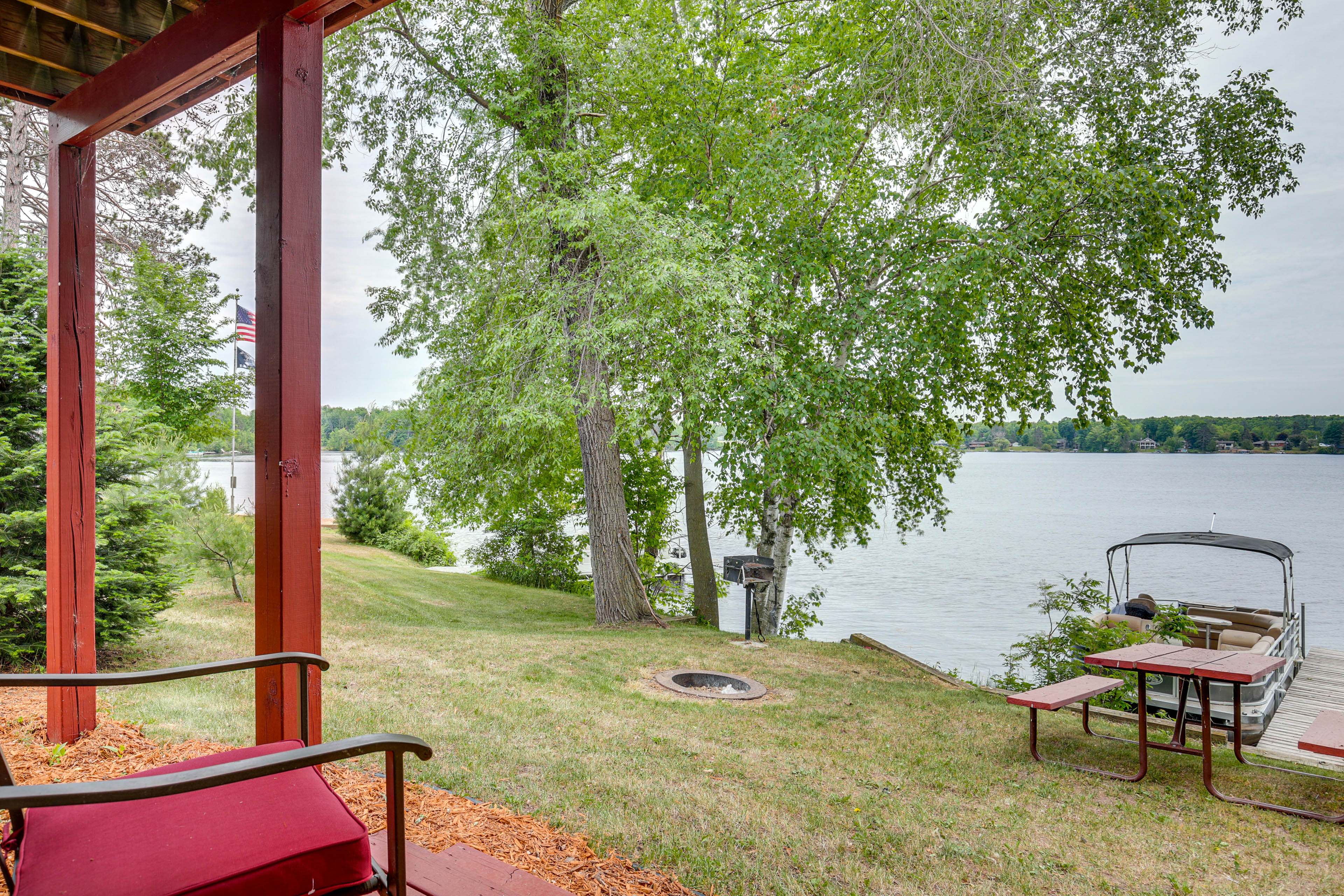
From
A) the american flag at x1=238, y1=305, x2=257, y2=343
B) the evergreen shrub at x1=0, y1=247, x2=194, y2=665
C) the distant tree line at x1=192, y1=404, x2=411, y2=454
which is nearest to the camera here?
the evergreen shrub at x1=0, y1=247, x2=194, y2=665

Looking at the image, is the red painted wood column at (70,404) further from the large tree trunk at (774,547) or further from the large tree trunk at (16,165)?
the large tree trunk at (16,165)

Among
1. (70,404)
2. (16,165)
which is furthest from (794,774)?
(16,165)

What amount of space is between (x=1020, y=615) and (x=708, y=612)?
472 inches

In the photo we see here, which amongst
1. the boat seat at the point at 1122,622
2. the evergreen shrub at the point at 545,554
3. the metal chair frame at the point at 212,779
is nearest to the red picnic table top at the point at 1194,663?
the boat seat at the point at 1122,622

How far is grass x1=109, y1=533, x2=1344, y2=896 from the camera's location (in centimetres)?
269

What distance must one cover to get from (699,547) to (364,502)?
9827 mm

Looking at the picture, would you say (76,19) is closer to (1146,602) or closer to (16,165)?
(16,165)

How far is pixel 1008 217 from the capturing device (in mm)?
7758

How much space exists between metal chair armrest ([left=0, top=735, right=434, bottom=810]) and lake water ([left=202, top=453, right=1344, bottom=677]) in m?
9.67

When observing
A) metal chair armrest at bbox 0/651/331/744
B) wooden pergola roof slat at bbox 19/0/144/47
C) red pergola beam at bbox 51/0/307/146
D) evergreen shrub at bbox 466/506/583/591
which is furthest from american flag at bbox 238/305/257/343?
metal chair armrest at bbox 0/651/331/744

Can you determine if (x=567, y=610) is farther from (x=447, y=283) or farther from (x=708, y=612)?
(x=447, y=283)

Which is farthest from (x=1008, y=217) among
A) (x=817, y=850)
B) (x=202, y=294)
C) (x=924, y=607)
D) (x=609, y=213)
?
(x=924, y=607)

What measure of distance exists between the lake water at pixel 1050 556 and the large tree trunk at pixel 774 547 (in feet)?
7.44

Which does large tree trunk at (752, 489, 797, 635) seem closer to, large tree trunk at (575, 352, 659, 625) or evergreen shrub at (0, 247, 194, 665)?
large tree trunk at (575, 352, 659, 625)
